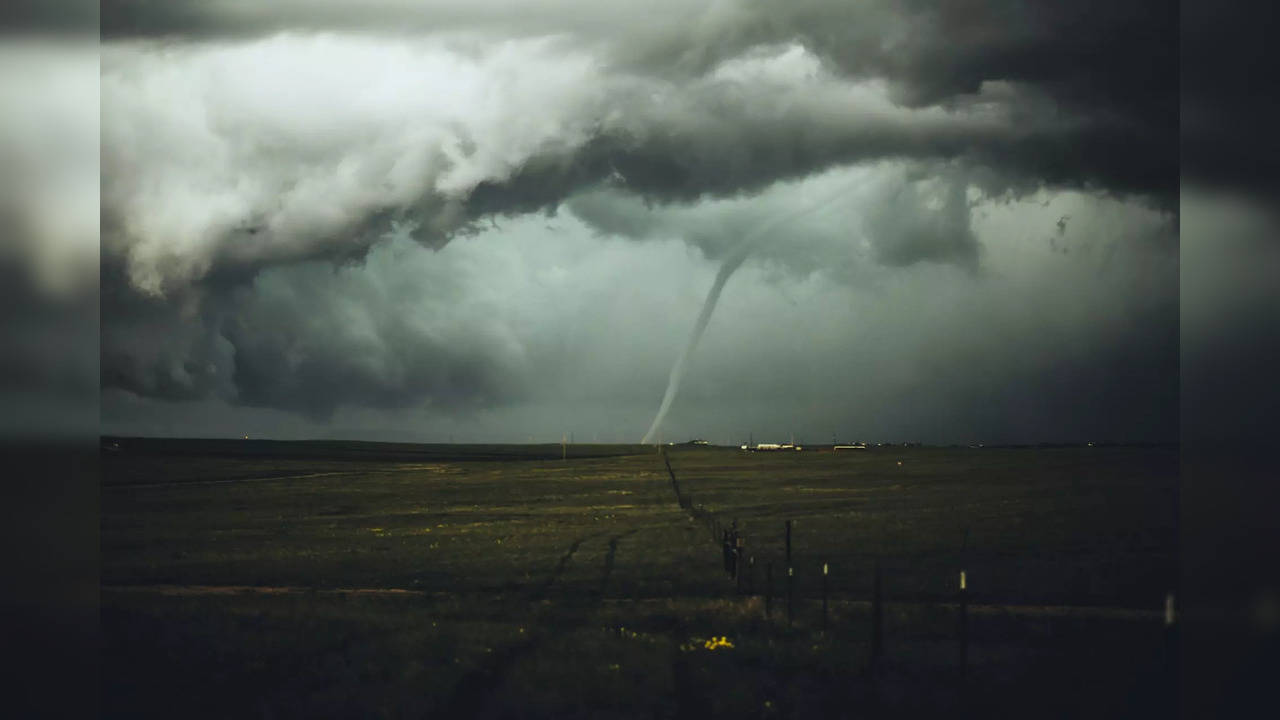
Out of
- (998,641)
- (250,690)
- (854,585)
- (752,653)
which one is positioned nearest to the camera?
(250,690)

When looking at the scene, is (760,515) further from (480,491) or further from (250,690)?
(250,690)

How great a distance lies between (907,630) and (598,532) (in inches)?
1300

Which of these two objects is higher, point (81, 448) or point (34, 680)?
point (81, 448)

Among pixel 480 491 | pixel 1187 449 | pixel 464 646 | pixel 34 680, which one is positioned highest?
pixel 1187 449

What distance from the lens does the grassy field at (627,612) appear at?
687 inches

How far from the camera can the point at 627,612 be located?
89.6 feet

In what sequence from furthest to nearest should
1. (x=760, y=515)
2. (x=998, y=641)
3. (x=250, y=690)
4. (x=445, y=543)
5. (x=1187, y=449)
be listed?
(x=760, y=515) < (x=445, y=543) < (x=998, y=641) < (x=250, y=690) < (x=1187, y=449)

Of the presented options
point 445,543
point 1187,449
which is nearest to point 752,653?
point 1187,449

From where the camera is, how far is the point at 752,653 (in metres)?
21.0

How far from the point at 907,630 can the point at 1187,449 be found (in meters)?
17.2

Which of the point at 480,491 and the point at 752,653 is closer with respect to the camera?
the point at 752,653

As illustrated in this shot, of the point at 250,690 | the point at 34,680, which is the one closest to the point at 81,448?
the point at 34,680

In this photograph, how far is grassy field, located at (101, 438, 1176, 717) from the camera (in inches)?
687

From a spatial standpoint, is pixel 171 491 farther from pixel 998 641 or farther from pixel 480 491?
pixel 998 641
